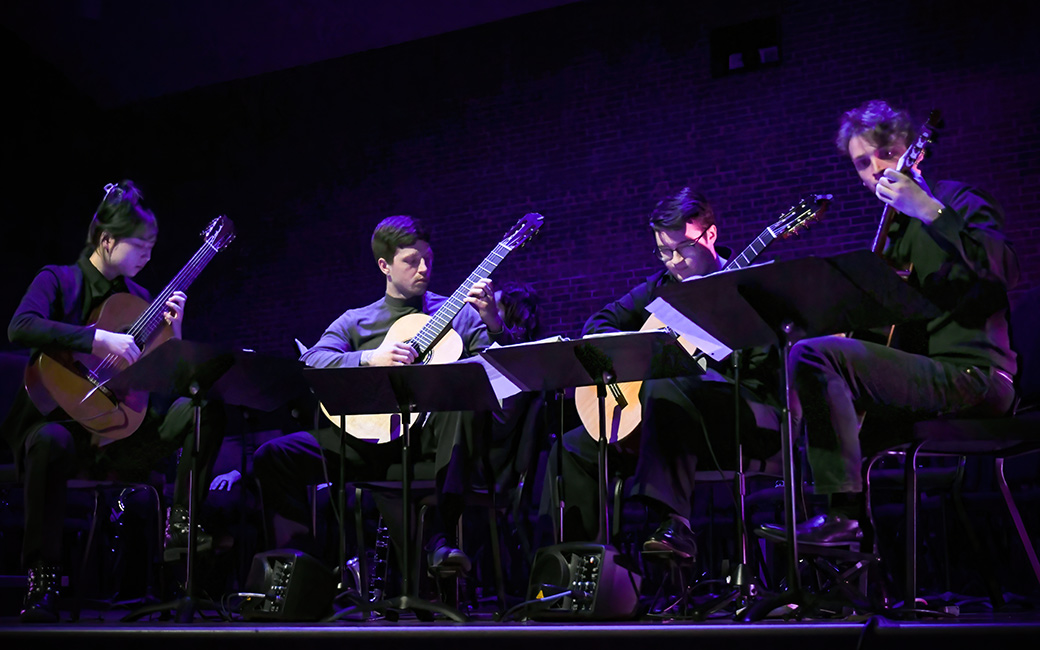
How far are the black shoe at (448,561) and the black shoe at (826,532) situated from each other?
112cm

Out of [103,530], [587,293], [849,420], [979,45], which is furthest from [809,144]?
[103,530]

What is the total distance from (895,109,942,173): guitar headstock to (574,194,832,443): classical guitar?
1.58 ft

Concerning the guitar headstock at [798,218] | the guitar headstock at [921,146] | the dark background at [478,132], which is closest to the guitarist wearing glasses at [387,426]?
the guitar headstock at [798,218]

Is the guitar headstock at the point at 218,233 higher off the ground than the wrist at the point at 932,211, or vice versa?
the guitar headstock at the point at 218,233

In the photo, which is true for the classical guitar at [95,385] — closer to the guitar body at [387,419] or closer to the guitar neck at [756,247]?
the guitar body at [387,419]

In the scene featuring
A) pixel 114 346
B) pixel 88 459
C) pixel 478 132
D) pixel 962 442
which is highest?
pixel 478 132

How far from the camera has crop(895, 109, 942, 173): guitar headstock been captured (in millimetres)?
3012

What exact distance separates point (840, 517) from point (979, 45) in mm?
4871

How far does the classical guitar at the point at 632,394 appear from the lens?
12.1 feet

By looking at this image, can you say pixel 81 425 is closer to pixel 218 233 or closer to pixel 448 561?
pixel 218 233

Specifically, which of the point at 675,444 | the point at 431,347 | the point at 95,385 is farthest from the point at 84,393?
the point at 675,444

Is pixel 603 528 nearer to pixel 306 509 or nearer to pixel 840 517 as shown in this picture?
pixel 840 517

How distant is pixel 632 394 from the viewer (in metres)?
3.80

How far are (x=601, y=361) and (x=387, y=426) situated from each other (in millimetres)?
1056
